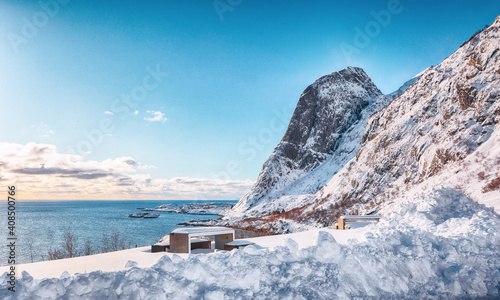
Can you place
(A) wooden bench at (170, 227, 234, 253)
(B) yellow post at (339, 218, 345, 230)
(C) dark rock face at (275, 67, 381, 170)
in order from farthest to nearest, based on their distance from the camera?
(C) dark rock face at (275, 67, 381, 170), (B) yellow post at (339, 218, 345, 230), (A) wooden bench at (170, 227, 234, 253)

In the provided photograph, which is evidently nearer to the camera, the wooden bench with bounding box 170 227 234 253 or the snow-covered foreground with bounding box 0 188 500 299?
the snow-covered foreground with bounding box 0 188 500 299

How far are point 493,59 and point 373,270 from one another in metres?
31.8

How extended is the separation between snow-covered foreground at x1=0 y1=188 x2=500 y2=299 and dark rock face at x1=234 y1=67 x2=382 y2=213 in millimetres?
60517

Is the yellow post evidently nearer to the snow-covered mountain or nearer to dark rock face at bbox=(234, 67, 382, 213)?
the snow-covered mountain

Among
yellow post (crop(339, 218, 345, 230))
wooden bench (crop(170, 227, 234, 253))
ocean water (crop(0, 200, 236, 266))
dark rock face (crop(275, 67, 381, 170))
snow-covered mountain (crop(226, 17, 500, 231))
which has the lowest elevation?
ocean water (crop(0, 200, 236, 266))

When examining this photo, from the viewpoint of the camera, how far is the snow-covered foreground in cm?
587

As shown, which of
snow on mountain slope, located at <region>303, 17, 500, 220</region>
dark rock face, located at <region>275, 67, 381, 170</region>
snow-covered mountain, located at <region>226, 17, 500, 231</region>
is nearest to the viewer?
snow on mountain slope, located at <region>303, 17, 500, 220</region>

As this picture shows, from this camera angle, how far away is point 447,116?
32969 millimetres

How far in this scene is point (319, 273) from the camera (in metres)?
7.07

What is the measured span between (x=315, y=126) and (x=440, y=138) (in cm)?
4808

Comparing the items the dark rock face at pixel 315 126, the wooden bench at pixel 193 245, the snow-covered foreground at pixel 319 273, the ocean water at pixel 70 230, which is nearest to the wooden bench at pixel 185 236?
the wooden bench at pixel 193 245

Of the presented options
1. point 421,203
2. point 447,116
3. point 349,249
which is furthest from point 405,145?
point 349,249

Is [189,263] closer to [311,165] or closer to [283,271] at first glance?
[283,271]

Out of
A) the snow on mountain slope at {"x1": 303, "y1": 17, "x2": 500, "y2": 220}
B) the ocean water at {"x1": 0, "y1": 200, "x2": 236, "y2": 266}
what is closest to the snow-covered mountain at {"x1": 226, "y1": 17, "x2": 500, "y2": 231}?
the snow on mountain slope at {"x1": 303, "y1": 17, "x2": 500, "y2": 220}
